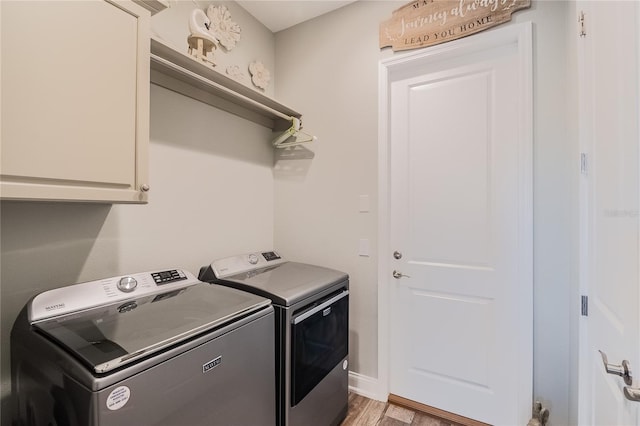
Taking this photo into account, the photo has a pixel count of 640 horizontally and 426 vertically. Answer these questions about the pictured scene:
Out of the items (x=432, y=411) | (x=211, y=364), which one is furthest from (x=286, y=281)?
(x=432, y=411)

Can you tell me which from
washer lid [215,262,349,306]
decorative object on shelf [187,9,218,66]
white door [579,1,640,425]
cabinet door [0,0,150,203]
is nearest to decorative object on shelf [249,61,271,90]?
decorative object on shelf [187,9,218,66]

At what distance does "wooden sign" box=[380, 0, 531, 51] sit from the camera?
1673 millimetres

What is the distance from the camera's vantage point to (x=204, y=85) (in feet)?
5.49

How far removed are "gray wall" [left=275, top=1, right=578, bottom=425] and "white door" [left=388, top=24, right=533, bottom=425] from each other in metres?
0.08

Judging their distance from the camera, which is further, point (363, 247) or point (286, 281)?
point (363, 247)

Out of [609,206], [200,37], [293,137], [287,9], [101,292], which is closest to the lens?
[609,206]

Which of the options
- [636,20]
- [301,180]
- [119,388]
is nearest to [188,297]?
[119,388]

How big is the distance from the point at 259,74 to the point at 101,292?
1848 millimetres

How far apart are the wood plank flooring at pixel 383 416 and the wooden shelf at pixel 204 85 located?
212 cm

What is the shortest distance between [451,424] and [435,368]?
0.32 meters

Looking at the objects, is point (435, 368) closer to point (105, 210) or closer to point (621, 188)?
point (621, 188)

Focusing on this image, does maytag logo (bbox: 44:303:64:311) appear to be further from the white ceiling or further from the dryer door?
the white ceiling

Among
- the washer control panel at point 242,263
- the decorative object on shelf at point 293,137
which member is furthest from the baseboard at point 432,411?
the decorative object on shelf at point 293,137

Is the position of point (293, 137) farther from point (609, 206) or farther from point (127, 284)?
point (609, 206)
